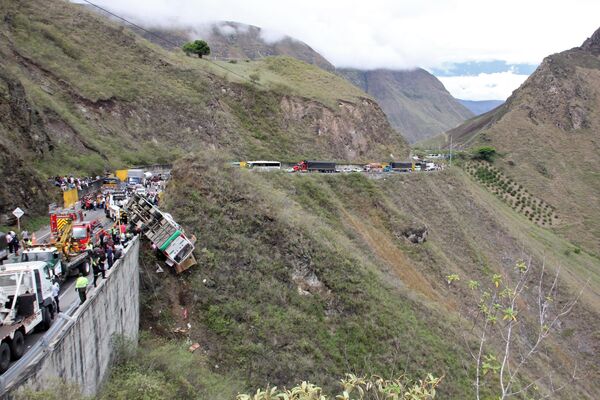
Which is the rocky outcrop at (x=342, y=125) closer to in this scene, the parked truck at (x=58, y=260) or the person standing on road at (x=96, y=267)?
the parked truck at (x=58, y=260)

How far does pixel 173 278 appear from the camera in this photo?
20656 millimetres

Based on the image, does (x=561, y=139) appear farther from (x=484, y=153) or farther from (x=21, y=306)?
(x=21, y=306)

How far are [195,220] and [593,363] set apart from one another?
3621 cm

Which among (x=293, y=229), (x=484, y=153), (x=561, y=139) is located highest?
(x=561, y=139)

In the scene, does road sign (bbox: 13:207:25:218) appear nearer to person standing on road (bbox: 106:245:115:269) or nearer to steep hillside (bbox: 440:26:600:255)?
person standing on road (bbox: 106:245:115:269)

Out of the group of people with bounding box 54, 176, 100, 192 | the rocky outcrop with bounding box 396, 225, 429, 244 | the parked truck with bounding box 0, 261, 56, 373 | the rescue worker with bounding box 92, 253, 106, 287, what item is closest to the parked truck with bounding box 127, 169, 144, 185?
the group of people with bounding box 54, 176, 100, 192

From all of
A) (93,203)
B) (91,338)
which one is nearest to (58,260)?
(91,338)

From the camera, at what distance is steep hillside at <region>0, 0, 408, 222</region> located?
107 ft

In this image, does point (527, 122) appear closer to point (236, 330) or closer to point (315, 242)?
point (315, 242)

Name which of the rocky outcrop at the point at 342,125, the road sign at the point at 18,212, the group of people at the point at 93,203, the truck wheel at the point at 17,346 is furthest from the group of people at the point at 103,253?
the rocky outcrop at the point at 342,125

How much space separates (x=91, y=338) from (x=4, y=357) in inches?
119

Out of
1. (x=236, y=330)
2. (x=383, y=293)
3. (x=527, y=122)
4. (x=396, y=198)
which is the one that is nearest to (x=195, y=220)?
(x=236, y=330)

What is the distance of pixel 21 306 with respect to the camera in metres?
10.8

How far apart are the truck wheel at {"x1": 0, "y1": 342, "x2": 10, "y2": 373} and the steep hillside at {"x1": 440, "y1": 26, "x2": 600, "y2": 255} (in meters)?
81.3
